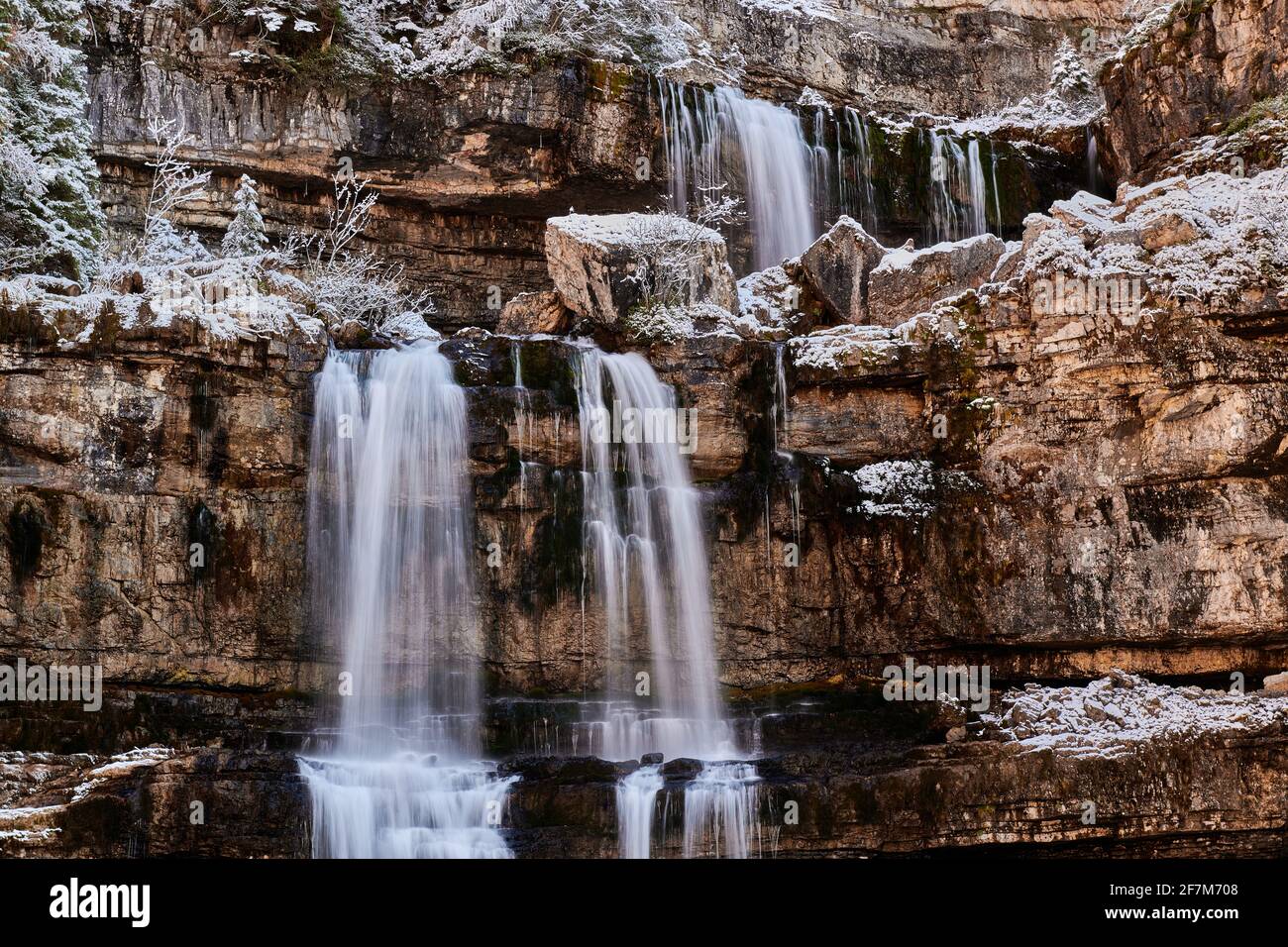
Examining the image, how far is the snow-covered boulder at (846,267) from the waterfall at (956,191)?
16.8ft

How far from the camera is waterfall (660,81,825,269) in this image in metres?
25.9

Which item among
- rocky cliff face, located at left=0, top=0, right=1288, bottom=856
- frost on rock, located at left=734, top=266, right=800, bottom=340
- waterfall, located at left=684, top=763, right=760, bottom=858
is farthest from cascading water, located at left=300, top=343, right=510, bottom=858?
frost on rock, located at left=734, top=266, right=800, bottom=340

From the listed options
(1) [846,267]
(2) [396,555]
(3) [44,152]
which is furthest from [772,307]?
(3) [44,152]

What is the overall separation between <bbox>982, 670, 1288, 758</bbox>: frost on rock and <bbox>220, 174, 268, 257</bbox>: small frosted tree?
45.8 ft

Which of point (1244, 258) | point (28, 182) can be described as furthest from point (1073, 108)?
point (28, 182)

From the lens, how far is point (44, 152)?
71.2 ft

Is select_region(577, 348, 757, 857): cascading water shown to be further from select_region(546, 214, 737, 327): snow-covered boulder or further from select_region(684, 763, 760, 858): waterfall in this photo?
select_region(684, 763, 760, 858): waterfall

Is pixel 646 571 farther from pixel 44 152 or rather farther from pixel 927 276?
pixel 44 152

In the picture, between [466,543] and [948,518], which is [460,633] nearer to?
[466,543]

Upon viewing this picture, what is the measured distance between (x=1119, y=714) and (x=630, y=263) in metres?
9.66

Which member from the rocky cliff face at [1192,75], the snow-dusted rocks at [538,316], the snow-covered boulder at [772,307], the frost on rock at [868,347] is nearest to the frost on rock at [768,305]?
the snow-covered boulder at [772,307]

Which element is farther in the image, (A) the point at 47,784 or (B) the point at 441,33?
(B) the point at 441,33
